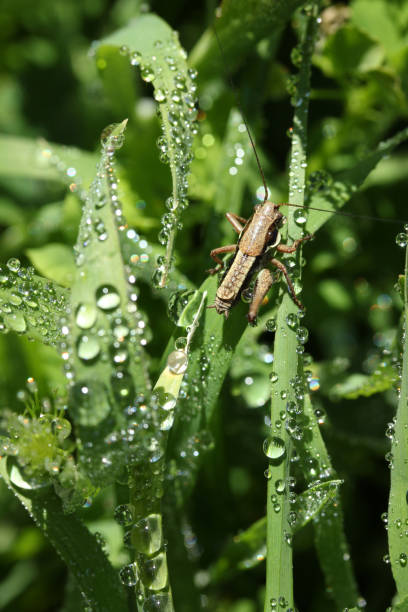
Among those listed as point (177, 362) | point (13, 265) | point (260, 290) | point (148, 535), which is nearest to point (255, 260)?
point (260, 290)

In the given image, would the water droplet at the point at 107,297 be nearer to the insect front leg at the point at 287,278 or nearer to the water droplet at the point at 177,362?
the water droplet at the point at 177,362

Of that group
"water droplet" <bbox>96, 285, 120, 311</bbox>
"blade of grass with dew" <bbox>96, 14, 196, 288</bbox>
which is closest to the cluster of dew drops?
"blade of grass with dew" <bbox>96, 14, 196, 288</bbox>

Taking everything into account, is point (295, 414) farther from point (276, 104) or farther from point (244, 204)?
point (276, 104)

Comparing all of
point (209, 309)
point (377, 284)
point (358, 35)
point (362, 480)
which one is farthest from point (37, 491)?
point (358, 35)

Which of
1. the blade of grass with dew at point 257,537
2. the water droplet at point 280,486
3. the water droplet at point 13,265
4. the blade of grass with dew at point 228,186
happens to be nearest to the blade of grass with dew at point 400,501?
the blade of grass with dew at point 257,537

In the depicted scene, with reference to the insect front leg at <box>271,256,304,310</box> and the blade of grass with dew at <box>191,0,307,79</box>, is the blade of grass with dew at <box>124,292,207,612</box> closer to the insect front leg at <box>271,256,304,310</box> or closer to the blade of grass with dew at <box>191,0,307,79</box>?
the insect front leg at <box>271,256,304,310</box>

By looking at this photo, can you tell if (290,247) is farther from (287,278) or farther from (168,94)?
(168,94)
